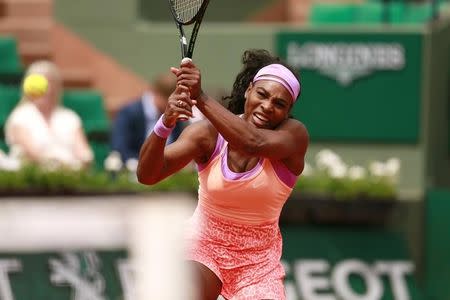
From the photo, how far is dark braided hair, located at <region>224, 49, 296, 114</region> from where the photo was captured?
5863mm

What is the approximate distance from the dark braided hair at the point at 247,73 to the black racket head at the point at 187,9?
1.48 feet

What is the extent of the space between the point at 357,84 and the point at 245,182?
5.08 meters

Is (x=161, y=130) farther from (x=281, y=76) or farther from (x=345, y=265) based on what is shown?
(x=345, y=265)

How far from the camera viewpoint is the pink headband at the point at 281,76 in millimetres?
5605

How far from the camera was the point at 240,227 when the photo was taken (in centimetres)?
568

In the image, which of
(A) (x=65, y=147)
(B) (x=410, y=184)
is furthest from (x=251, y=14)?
(A) (x=65, y=147)

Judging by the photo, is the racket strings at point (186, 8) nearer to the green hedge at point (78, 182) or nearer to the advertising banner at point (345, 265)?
the green hedge at point (78, 182)

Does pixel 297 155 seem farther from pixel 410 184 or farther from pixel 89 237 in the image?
pixel 410 184

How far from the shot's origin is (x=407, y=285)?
899 cm

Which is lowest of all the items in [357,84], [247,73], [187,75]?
[357,84]

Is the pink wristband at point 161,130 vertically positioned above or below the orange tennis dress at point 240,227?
above

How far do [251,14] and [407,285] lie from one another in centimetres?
388

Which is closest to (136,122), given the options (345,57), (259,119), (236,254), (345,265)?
(345,265)

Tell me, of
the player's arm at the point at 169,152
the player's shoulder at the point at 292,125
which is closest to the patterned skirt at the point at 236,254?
the player's arm at the point at 169,152
